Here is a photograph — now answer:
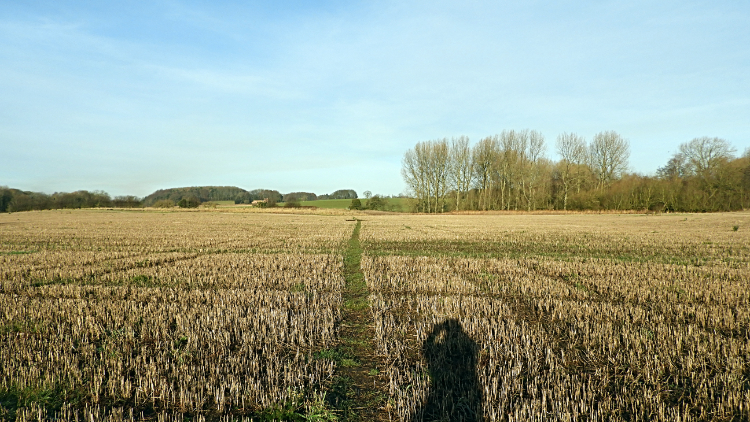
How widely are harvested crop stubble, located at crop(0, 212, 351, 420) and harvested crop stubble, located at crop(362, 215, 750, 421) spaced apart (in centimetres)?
138

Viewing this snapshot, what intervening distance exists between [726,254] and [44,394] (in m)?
21.8

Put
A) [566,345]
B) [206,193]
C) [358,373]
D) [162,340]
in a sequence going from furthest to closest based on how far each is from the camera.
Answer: [206,193]
[162,340]
[566,345]
[358,373]

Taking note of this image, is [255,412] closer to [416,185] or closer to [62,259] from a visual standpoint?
[62,259]

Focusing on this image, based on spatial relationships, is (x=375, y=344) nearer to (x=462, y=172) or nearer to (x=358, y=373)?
(x=358, y=373)

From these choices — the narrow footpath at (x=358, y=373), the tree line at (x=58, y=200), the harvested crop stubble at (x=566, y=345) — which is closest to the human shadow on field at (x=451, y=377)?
the harvested crop stubble at (x=566, y=345)

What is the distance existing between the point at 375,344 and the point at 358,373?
1.03 metres

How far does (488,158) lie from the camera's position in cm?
7438

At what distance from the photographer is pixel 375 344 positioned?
5.83 m

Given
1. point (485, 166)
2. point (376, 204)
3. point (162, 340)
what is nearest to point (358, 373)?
point (162, 340)

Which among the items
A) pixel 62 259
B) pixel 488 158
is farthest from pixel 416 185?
pixel 62 259

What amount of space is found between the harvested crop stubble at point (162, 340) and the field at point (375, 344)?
29mm

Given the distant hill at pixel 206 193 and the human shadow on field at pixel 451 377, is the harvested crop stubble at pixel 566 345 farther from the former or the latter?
the distant hill at pixel 206 193

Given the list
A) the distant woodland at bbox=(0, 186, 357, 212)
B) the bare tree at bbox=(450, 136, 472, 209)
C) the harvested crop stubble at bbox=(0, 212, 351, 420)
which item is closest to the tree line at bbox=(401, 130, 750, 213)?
the bare tree at bbox=(450, 136, 472, 209)

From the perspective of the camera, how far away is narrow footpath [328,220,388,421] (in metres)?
3.95
